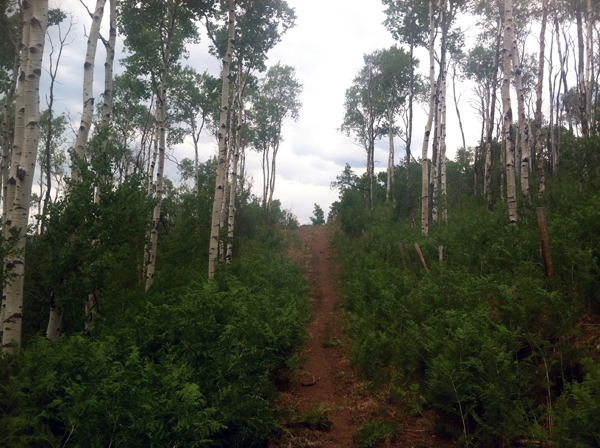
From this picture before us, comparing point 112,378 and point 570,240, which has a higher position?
point 570,240

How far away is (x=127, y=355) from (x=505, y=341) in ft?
16.9

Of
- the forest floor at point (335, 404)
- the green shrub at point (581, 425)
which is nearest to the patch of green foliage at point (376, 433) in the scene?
the forest floor at point (335, 404)

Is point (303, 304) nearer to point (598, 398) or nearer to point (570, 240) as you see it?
point (570, 240)

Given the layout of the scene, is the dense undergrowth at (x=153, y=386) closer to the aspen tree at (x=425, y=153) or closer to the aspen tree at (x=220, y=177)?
the aspen tree at (x=220, y=177)

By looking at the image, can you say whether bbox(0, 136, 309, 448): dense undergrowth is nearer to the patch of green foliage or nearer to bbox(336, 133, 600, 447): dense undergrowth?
the patch of green foliage

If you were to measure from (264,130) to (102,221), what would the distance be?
25846mm

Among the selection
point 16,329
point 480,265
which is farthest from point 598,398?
point 16,329

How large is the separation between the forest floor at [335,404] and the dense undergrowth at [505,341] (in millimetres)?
249

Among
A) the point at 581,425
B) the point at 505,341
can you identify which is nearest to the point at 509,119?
the point at 505,341

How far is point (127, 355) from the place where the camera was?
16.1ft

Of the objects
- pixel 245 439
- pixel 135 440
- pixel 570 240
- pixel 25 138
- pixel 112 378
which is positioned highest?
pixel 25 138

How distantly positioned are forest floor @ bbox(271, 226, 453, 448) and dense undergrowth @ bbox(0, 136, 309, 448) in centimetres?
47

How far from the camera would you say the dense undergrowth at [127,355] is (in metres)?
3.54

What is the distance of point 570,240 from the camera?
6.45 meters
